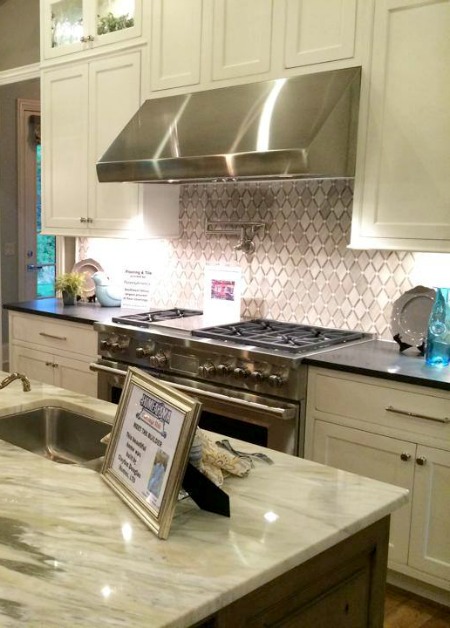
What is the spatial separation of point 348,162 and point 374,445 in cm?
118

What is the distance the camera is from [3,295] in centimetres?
622

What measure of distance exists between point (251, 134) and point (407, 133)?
0.65 meters

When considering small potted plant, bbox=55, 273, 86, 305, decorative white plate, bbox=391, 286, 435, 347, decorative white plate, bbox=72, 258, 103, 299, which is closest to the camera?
decorative white plate, bbox=391, 286, 435, 347

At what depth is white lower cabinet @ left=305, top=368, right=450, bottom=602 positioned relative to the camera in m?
2.47

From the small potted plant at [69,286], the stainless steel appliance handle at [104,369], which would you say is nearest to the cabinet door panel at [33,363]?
the small potted plant at [69,286]

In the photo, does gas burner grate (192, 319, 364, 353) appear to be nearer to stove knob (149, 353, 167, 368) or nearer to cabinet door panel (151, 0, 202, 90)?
stove knob (149, 353, 167, 368)

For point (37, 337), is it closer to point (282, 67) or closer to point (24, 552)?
point (282, 67)

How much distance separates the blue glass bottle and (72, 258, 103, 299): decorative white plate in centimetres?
234

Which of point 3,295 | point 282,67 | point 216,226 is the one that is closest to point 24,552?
point 282,67

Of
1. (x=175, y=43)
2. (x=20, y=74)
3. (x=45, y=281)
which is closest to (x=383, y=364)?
(x=175, y=43)

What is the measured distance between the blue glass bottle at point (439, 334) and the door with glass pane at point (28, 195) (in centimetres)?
460

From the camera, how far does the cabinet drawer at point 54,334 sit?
3705mm

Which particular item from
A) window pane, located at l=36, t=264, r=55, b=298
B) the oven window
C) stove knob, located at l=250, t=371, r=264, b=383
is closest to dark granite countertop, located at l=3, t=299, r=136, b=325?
the oven window

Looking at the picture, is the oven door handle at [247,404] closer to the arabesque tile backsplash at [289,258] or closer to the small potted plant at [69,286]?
the arabesque tile backsplash at [289,258]
